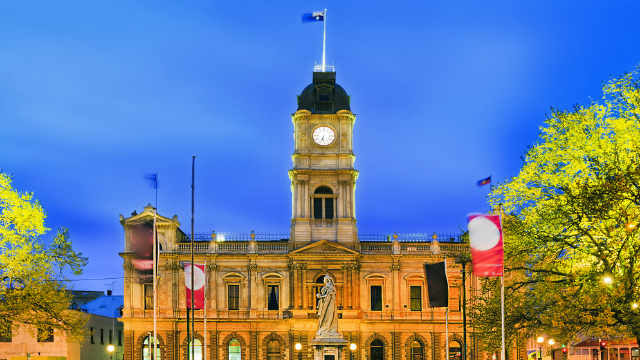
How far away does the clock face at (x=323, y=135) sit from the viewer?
71312 millimetres

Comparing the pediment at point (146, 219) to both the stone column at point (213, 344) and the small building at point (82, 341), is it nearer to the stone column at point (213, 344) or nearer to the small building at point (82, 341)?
the small building at point (82, 341)

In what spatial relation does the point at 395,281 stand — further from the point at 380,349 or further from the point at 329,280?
the point at 329,280

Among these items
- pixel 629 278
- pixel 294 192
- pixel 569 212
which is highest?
pixel 294 192

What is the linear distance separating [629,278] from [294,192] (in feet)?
140

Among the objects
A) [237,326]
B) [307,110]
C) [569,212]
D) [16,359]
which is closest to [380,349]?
[237,326]

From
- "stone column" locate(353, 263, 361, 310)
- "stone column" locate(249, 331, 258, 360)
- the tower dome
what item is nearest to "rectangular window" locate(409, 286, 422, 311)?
"stone column" locate(353, 263, 361, 310)

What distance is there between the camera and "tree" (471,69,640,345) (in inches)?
1209

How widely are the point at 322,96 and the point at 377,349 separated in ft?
74.5

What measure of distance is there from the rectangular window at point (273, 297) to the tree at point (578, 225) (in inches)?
1325

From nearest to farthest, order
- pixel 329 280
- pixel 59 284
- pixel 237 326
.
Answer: pixel 59 284
pixel 329 280
pixel 237 326

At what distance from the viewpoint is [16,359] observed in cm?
6347

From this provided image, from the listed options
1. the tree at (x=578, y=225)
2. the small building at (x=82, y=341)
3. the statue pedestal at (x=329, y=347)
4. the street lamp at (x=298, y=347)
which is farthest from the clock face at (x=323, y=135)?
the tree at (x=578, y=225)

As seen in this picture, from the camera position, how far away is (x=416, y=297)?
7031 cm

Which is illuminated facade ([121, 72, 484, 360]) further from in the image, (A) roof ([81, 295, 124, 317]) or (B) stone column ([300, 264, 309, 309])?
(A) roof ([81, 295, 124, 317])
